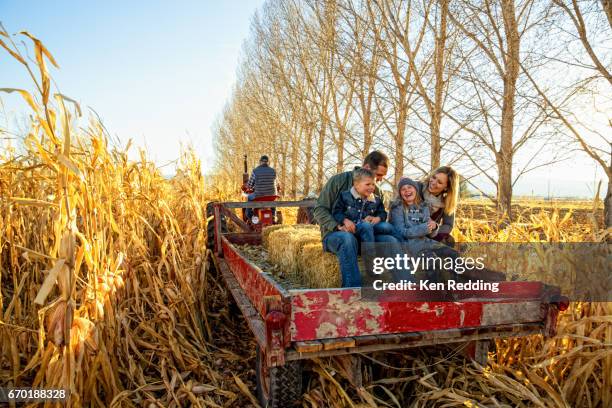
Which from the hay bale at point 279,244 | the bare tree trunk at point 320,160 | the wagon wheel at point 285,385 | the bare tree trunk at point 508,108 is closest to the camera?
the wagon wheel at point 285,385

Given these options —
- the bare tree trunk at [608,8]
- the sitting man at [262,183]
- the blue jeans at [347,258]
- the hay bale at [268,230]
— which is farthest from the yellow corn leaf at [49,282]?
the sitting man at [262,183]

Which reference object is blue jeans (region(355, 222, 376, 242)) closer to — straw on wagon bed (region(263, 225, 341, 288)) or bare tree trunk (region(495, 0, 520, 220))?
straw on wagon bed (region(263, 225, 341, 288))

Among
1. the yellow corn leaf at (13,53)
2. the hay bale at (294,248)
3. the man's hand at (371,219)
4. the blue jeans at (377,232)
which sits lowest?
the hay bale at (294,248)

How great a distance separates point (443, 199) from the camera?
3.70 meters

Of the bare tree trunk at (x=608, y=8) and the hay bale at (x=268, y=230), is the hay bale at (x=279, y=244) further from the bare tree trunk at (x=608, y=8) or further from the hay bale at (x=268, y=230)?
the bare tree trunk at (x=608, y=8)

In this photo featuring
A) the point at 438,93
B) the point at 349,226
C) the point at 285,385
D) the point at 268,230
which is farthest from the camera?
the point at 438,93

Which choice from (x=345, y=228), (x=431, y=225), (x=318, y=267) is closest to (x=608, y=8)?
(x=431, y=225)

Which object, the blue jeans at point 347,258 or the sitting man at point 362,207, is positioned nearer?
the blue jeans at point 347,258

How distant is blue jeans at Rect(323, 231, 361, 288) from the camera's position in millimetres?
2959

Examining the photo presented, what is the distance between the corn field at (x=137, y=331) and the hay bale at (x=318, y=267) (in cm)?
68

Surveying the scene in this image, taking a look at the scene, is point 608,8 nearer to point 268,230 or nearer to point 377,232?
point 377,232

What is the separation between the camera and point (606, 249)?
9.84ft

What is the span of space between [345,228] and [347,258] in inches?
11.5

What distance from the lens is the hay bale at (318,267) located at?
3.21 metres
